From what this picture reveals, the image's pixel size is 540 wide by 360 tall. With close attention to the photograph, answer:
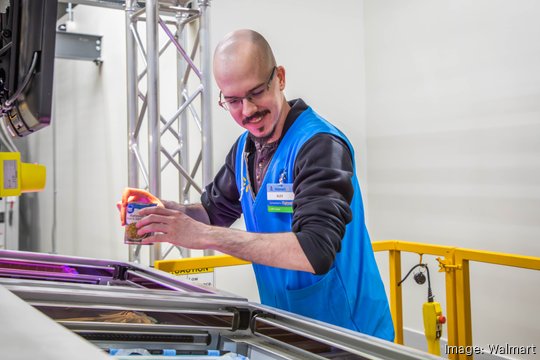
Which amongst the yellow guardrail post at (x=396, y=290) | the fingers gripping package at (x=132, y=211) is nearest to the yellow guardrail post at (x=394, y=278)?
the yellow guardrail post at (x=396, y=290)

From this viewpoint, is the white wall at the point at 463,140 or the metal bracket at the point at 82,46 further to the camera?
the metal bracket at the point at 82,46

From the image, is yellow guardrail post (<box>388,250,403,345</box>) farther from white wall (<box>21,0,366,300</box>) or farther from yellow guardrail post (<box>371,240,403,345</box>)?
white wall (<box>21,0,366,300</box>)

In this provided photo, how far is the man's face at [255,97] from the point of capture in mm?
2018

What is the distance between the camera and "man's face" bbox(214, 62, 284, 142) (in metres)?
2.02

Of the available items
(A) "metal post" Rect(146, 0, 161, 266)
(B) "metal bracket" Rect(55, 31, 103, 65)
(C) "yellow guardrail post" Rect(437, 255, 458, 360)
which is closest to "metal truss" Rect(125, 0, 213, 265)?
(A) "metal post" Rect(146, 0, 161, 266)

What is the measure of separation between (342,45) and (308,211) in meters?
4.59

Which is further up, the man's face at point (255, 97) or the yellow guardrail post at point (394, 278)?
the man's face at point (255, 97)

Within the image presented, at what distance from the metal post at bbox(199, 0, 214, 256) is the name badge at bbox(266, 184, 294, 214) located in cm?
288

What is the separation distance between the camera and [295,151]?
6.48 feet

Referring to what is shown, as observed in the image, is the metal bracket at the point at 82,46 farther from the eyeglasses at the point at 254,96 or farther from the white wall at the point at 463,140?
the eyeglasses at the point at 254,96

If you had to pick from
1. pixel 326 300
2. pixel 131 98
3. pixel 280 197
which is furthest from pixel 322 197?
pixel 131 98

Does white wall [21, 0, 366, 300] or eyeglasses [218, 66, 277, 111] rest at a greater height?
white wall [21, 0, 366, 300]

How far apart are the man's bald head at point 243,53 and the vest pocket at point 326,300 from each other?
2.39 feet

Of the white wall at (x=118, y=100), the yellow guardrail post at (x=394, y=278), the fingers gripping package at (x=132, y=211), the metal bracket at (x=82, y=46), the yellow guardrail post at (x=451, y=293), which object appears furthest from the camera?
the metal bracket at (x=82, y=46)
